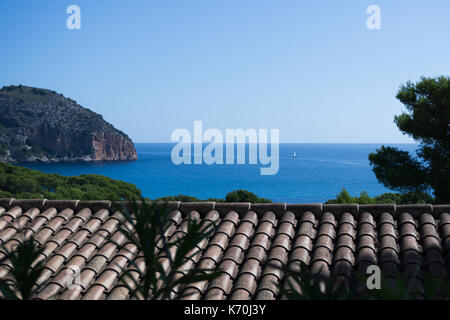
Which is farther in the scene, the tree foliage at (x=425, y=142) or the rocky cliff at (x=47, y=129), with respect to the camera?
the rocky cliff at (x=47, y=129)

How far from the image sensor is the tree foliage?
16.2m

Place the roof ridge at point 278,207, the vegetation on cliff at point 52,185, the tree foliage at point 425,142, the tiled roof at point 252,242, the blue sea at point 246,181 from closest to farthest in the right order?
the tiled roof at point 252,242
the roof ridge at point 278,207
the tree foliage at point 425,142
the vegetation on cliff at point 52,185
the blue sea at point 246,181

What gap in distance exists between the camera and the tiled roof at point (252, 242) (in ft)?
A: 10.9

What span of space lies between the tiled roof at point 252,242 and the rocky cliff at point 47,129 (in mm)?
65767

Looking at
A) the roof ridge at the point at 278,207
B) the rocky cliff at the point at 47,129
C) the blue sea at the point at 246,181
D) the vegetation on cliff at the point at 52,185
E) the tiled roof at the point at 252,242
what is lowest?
the blue sea at the point at 246,181

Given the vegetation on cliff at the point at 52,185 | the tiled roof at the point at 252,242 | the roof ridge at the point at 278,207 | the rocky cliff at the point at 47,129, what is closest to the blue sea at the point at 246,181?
the rocky cliff at the point at 47,129

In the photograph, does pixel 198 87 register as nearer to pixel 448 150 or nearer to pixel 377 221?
pixel 448 150

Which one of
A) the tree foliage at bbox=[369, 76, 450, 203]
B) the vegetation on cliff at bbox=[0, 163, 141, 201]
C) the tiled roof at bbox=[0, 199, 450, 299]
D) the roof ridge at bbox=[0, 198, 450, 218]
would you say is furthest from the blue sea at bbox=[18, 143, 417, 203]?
the tiled roof at bbox=[0, 199, 450, 299]

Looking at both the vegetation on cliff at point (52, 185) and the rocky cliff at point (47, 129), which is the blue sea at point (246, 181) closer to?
the rocky cliff at point (47, 129)

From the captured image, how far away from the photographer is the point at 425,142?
17016 millimetres

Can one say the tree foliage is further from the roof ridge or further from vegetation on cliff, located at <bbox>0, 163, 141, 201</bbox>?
vegetation on cliff, located at <bbox>0, 163, 141, 201</bbox>

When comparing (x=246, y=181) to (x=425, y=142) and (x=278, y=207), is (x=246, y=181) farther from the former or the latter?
(x=278, y=207)

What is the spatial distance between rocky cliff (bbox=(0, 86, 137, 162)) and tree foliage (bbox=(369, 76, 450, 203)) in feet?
201

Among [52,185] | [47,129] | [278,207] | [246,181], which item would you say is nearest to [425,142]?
[278,207]
